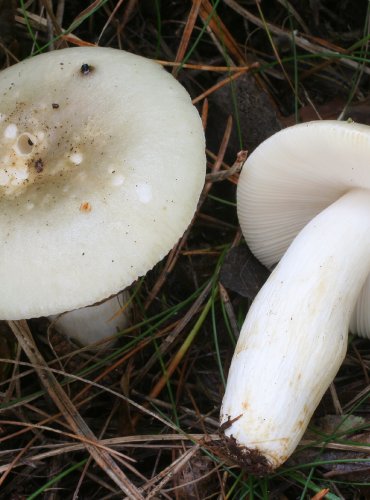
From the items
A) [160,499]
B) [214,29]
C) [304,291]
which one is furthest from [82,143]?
[160,499]

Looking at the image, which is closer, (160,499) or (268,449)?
(268,449)

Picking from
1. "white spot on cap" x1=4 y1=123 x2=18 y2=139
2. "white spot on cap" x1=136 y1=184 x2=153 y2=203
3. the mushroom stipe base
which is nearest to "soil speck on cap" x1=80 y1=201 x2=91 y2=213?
"white spot on cap" x1=136 y1=184 x2=153 y2=203

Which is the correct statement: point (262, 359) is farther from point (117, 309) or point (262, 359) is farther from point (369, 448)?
point (117, 309)

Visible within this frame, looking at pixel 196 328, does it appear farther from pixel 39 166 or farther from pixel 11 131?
pixel 11 131

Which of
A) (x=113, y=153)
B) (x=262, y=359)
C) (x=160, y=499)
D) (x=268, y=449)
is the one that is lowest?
(x=160, y=499)

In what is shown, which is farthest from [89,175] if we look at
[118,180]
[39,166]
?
[39,166]

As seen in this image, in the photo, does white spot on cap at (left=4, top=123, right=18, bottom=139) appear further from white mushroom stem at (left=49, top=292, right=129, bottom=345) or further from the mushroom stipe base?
the mushroom stipe base

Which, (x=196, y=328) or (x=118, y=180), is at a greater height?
(x=118, y=180)

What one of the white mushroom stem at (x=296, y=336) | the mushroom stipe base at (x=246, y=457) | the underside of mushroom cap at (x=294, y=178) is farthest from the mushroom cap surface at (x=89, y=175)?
the mushroom stipe base at (x=246, y=457)
